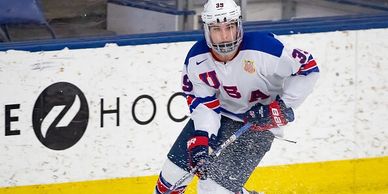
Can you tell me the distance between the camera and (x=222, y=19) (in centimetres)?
445

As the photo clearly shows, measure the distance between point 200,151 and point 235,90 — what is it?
0.28m

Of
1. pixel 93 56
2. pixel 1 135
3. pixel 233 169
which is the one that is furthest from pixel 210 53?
pixel 1 135

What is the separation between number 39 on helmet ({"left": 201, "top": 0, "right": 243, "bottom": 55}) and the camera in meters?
4.45

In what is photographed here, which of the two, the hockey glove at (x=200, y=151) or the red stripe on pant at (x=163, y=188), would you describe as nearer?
the hockey glove at (x=200, y=151)

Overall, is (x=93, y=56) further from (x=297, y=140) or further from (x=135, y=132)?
(x=297, y=140)

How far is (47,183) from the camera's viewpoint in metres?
5.29

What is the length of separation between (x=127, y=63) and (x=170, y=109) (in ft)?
0.91

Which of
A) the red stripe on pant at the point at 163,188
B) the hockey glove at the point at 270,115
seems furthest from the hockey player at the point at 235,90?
the red stripe on pant at the point at 163,188

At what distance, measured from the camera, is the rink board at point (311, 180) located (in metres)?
5.34

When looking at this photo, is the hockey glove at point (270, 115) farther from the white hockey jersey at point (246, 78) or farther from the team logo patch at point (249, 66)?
the team logo patch at point (249, 66)

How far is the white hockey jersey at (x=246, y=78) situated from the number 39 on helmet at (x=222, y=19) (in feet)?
0.33

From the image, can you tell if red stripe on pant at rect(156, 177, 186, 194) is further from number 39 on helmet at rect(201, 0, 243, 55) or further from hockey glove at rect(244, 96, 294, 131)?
number 39 on helmet at rect(201, 0, 243, 55)

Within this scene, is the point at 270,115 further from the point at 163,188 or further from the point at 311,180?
the point at 311,180

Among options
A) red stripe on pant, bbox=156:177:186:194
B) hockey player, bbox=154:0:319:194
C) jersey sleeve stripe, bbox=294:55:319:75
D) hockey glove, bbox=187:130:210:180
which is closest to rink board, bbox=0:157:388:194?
red stripe on pant, bbox=156:177:186:194
